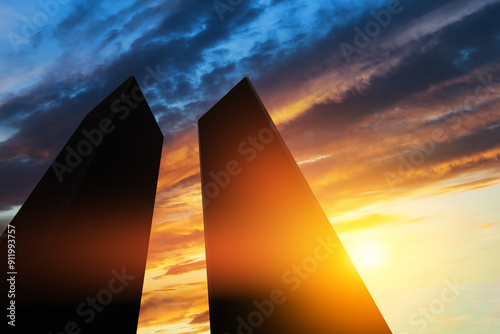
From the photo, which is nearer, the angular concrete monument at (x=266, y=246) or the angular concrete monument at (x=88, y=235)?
the angular concrete monument at (x=266, y=246)

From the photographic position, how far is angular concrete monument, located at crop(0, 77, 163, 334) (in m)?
6.89

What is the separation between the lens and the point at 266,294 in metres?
7.11

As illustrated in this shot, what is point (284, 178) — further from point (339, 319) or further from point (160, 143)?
point (160, 143)

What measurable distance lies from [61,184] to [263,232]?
4891 mm

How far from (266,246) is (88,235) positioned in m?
3.79

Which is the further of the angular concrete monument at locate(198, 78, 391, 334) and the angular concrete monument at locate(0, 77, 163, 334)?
the angular concrete monument at locate(0, 77, 163, 334)

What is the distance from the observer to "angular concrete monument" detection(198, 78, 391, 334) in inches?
243

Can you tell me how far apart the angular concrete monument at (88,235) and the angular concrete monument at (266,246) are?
230 cm

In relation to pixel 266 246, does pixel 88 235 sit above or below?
above

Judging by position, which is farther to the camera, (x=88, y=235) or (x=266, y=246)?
(x=88, y=235)

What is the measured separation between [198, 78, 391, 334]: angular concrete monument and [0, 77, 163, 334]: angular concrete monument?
7.54 feet

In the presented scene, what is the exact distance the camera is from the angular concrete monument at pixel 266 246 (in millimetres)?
6164

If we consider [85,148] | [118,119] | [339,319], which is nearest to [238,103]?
[118,119]

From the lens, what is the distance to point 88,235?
26.5 ft
